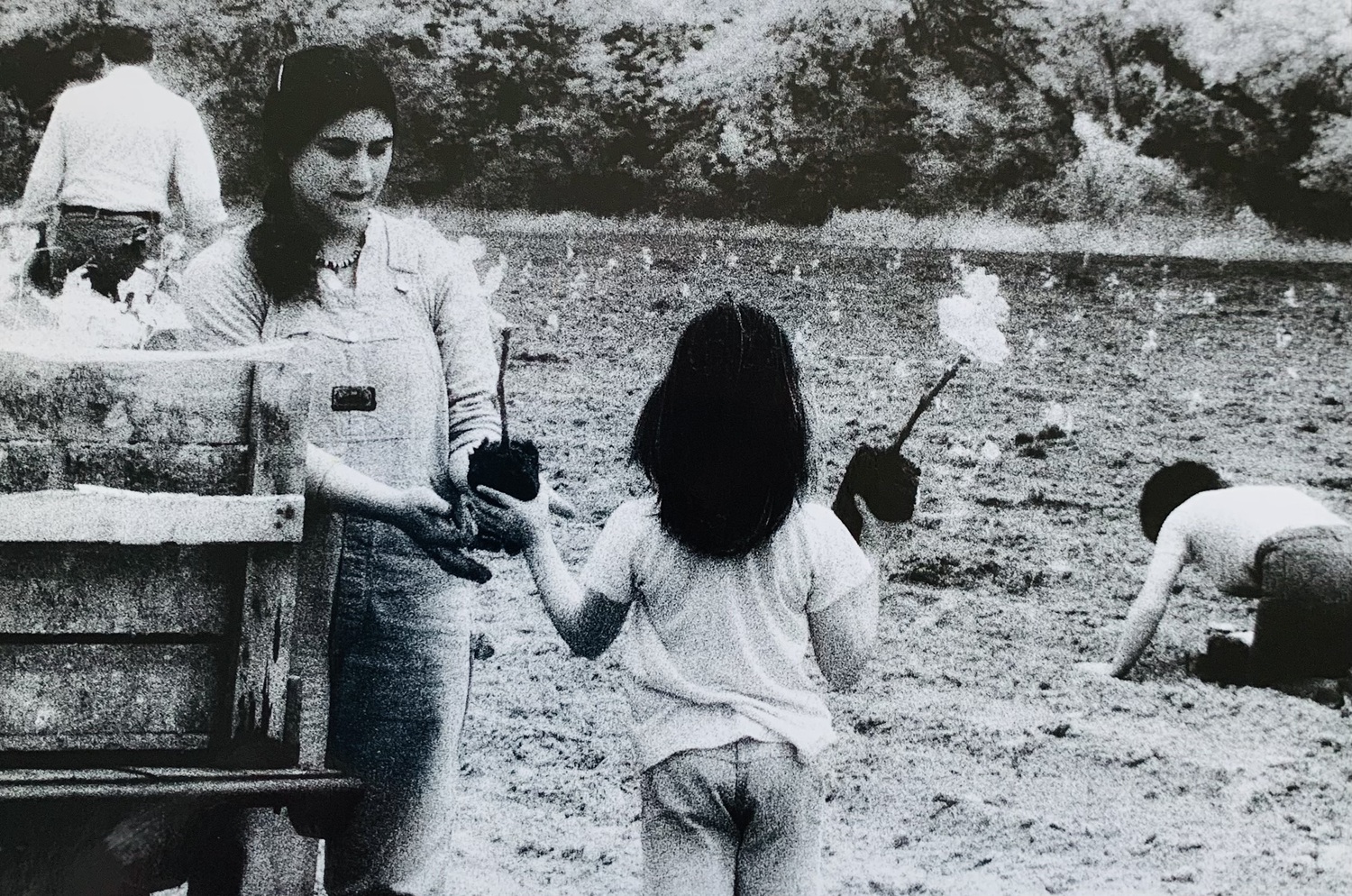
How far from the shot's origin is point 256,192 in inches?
115

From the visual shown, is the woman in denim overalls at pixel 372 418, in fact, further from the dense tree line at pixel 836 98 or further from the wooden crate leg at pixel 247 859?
the wooden crate leg at pixel 247 859

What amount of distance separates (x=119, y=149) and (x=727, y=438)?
1.77 meters

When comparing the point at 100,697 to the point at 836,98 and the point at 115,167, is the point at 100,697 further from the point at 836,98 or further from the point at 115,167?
the point at 836,98

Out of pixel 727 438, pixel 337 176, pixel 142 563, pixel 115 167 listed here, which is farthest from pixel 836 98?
pixel 142 563

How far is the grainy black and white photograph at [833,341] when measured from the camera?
279 centimetres

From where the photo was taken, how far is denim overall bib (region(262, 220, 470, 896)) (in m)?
2.71

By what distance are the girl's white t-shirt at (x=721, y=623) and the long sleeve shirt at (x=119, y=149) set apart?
5.11 feet

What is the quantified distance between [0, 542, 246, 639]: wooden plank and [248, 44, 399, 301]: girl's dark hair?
0.82m

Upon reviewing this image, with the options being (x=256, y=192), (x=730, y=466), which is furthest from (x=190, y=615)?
(x=256, y=192)

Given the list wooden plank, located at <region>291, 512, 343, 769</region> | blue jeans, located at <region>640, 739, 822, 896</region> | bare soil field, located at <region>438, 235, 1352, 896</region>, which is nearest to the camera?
blue jeans, located at <region>640, 739, 822, 896</region>

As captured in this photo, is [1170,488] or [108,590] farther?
[1170,488]

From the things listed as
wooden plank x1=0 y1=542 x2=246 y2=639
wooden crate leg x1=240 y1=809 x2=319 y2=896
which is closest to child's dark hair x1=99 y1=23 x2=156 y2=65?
wooden plank x1=0 y1=542 x2=246 y2=639

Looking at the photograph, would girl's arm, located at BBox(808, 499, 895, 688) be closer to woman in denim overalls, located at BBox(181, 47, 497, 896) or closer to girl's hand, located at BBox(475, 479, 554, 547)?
girl's hand, located at BBox(475, 479, 554, 547)

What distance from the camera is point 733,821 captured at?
2.02m
